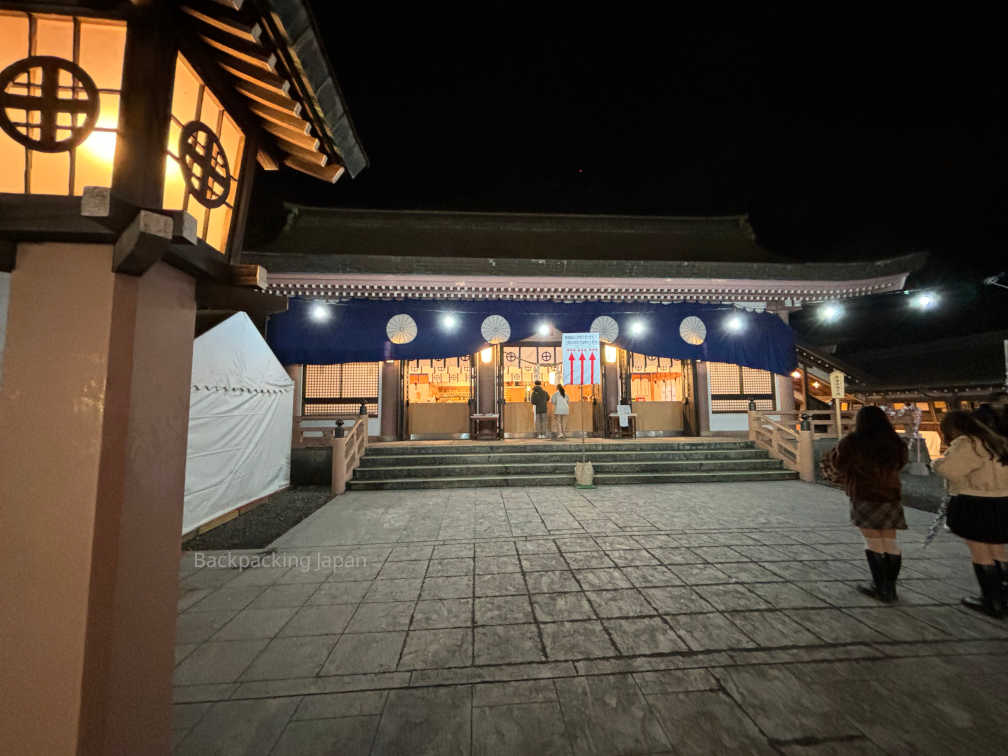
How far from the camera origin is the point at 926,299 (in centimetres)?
1495

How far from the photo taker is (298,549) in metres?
4.95

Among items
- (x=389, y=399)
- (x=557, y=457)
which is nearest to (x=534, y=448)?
(x=557, y=457)

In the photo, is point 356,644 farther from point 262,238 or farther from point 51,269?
point 262,238

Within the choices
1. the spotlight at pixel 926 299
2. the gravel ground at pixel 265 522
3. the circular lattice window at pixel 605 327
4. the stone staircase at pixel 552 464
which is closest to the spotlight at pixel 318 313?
the stone staircase at pixel 552 464

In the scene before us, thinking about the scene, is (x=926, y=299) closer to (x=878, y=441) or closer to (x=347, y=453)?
(x=878, y=441)

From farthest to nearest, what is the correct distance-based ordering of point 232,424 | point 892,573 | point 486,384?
point 486,384, point 232,424, point 892,573

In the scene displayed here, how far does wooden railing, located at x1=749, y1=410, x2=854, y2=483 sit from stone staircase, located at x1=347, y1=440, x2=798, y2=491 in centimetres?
27

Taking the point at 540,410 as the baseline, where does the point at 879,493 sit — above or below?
below

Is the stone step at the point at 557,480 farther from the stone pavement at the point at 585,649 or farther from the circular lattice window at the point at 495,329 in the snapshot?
the circular lattice window at the point at 495,329

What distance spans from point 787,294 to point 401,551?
1107cm

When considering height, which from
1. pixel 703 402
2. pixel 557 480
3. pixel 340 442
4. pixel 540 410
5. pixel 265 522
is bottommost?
pixel 265 522

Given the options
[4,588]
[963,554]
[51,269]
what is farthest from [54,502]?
[963,554]

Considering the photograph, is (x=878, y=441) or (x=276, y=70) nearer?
(x=276, y=70)

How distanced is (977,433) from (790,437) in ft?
23.2
